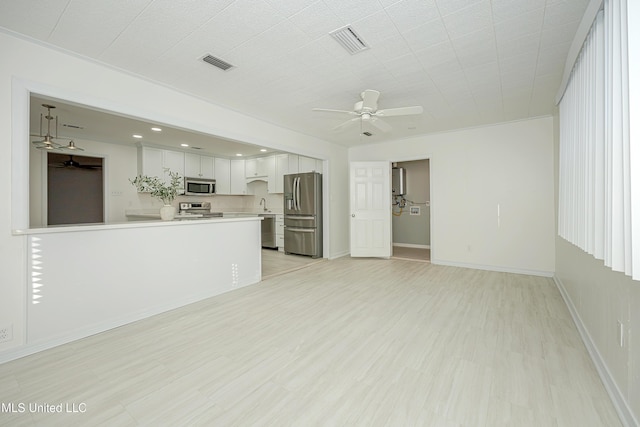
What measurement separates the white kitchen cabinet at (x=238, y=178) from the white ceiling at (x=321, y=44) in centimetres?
382

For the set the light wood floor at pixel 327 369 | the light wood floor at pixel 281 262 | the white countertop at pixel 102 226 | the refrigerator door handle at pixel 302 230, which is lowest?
the light wood floor at pixel 327 369

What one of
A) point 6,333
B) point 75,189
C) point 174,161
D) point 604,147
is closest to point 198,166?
point 174,161

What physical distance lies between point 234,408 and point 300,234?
4534mm

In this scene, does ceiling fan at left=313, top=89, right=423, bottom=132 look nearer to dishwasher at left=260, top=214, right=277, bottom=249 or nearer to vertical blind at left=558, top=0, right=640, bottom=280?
vertical blind at left=558, top=0, right=640, bottom=280

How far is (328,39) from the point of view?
7.32 feet

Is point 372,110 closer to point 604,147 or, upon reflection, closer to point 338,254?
point 604,147

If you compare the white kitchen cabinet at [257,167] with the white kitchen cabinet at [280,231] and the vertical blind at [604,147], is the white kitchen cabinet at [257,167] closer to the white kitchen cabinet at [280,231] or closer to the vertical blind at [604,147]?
the white kitchen cabinet at [280,231]

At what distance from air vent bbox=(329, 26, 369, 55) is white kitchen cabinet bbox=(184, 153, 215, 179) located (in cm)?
504

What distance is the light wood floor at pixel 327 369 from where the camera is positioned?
58.1 inches

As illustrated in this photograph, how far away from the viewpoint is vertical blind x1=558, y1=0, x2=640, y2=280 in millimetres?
1283

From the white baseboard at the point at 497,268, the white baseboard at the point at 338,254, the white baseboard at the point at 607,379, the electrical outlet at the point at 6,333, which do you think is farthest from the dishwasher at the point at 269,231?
the white baseboard at the point at 607,379

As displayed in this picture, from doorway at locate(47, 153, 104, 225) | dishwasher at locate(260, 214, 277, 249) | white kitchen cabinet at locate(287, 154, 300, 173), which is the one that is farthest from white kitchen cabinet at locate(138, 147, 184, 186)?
white kitchen cabinet at locate(287, 154, 300, 173)

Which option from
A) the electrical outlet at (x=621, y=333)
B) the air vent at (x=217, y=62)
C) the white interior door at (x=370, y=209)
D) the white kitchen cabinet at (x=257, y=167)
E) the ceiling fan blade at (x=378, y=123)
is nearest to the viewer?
the electrical outlet at (x=621, y=333)

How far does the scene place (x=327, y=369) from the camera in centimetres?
188
